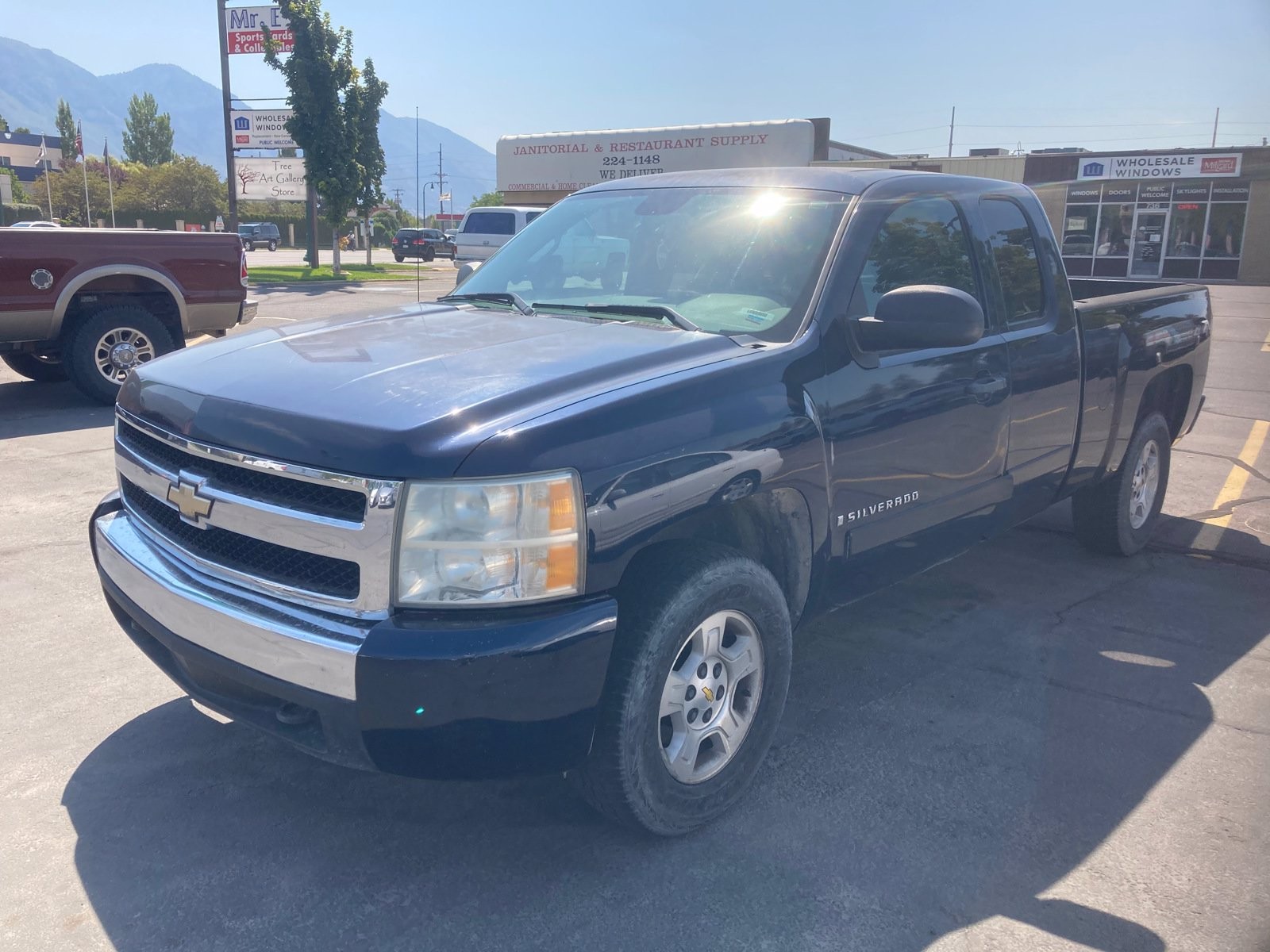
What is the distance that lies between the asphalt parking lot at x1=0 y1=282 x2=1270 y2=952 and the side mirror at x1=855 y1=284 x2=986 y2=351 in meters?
1.37

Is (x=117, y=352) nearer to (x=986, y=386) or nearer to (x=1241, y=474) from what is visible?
(x=986, y=386)

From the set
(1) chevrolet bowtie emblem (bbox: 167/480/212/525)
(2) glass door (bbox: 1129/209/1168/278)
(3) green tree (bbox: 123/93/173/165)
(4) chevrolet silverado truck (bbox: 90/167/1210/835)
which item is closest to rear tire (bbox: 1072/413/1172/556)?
(4) chevrolet silverado truck (bbox: 90/167/1210/835)

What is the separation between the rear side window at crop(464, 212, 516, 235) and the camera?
25.8 metres

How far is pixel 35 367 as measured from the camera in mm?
10250

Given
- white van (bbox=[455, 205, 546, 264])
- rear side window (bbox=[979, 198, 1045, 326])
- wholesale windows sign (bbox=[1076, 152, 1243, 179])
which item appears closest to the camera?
rear side window (bbox=[979, 198, 1045, 326])

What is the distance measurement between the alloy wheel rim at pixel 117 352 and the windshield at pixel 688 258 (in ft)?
19.7

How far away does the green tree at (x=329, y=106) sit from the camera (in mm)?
28484

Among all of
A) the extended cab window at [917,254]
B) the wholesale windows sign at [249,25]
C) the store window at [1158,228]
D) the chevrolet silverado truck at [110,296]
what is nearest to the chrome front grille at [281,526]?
the extended cab window at [917,254]

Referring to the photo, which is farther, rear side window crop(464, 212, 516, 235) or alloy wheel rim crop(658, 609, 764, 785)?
rear side window crop(464, 212, 516, 235)

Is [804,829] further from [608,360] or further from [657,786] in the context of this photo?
[608,360]

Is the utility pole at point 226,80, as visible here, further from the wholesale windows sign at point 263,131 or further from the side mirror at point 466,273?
the side mirror at point 466,273

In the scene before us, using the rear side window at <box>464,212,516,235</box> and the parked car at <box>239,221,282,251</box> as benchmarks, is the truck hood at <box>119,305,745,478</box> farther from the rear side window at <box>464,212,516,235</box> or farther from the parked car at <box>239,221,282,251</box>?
the parked car at <box>239,221,282,251</box>

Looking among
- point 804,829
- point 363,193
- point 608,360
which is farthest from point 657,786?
point 363,193

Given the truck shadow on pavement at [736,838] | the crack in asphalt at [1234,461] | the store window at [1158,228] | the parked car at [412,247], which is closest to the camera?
the truck shadow on pavement at [736,838]
